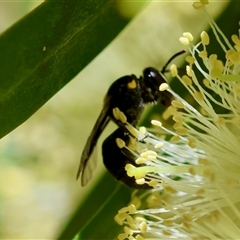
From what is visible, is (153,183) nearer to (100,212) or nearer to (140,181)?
(140,181)

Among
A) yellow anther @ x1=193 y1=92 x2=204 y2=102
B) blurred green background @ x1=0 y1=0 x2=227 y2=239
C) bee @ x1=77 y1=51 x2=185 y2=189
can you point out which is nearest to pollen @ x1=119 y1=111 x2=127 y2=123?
bee @ x1=77 y1=51 x2=185 y2=189

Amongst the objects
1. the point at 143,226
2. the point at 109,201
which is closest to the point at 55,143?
the point at 109,201

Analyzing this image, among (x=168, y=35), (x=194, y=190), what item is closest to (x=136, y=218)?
(x=194, y=190)

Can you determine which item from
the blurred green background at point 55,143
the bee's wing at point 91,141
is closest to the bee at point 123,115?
the bee's wing at point 91,141

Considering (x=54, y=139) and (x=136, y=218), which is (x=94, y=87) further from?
(x=136, y=218)

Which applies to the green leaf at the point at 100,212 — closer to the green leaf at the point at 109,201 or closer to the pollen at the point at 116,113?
the green leaf at the point at 109,201

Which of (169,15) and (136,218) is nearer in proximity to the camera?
(136,218)
